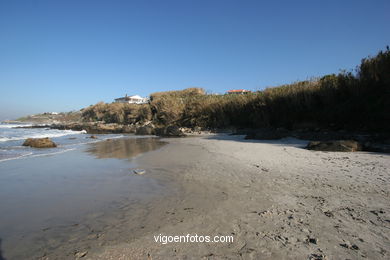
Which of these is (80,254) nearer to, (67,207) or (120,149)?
(67,207)

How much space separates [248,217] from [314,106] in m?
12.9

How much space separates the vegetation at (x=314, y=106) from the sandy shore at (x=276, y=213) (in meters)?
6.14

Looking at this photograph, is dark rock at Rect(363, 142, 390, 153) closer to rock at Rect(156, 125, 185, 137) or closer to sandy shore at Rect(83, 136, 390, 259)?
sandy shore at Rect(83, 136, 390, 259)

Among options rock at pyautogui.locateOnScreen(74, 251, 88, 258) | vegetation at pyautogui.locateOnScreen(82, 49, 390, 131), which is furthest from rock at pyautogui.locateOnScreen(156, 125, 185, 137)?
rock at pyautogui.locateOnScreen(74, 251, 88, 258)

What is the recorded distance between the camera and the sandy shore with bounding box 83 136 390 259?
2.23 meters

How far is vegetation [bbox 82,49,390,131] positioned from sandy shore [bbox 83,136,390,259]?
20.1 feet

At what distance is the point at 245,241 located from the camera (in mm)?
2404

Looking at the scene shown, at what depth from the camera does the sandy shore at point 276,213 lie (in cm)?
223

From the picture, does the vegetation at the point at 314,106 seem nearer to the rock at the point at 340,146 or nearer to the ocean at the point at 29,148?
the rock at the point at 340,146

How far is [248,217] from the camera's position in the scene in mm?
2965

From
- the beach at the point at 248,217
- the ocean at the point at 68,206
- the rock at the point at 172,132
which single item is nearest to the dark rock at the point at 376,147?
the beach at the point at 248,217

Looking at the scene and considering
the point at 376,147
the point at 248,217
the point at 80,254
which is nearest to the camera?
the point at 80,254

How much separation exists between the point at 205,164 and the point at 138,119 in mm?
26870

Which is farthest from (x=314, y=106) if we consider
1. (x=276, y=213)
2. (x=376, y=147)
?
(x=276, y=213)
